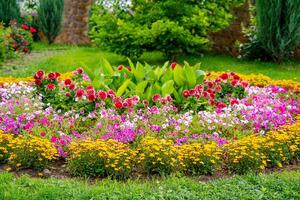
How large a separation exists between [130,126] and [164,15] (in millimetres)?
5935

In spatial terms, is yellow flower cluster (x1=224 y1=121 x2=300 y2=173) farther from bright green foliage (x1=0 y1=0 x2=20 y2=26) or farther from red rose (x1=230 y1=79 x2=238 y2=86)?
bright green foliage (x1=0 y1=0 x2=20 y2=26)

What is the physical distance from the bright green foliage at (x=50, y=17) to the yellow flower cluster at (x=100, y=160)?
1247 centimetres

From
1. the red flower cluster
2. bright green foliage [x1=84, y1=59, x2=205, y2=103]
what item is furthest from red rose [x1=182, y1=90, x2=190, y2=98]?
bright green foliage [x1=84, y1=59, x2=205, y2=103]

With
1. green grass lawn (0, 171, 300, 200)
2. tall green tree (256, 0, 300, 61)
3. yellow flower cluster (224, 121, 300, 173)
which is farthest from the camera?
tall green tree (256, 0, 300, 61)

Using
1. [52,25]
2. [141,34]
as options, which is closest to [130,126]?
[141,34]

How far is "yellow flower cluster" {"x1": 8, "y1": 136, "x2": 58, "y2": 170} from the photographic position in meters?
5.17

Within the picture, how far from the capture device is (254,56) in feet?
41.5

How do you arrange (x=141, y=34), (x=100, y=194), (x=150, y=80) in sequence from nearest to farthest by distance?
(x=100, y=194) < (x=150, y=80) < (x=141, y=34)

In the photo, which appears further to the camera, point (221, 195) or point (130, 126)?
point (130, 126)

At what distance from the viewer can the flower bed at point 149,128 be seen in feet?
16.9

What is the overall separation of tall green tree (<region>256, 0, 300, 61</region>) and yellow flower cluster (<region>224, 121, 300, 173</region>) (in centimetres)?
583

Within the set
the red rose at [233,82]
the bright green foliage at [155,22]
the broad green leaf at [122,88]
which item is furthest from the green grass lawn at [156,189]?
the bright green foliage at [155,22]

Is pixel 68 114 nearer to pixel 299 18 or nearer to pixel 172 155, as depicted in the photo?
pixel 172 155

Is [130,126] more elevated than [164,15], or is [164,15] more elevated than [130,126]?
[164,15]
